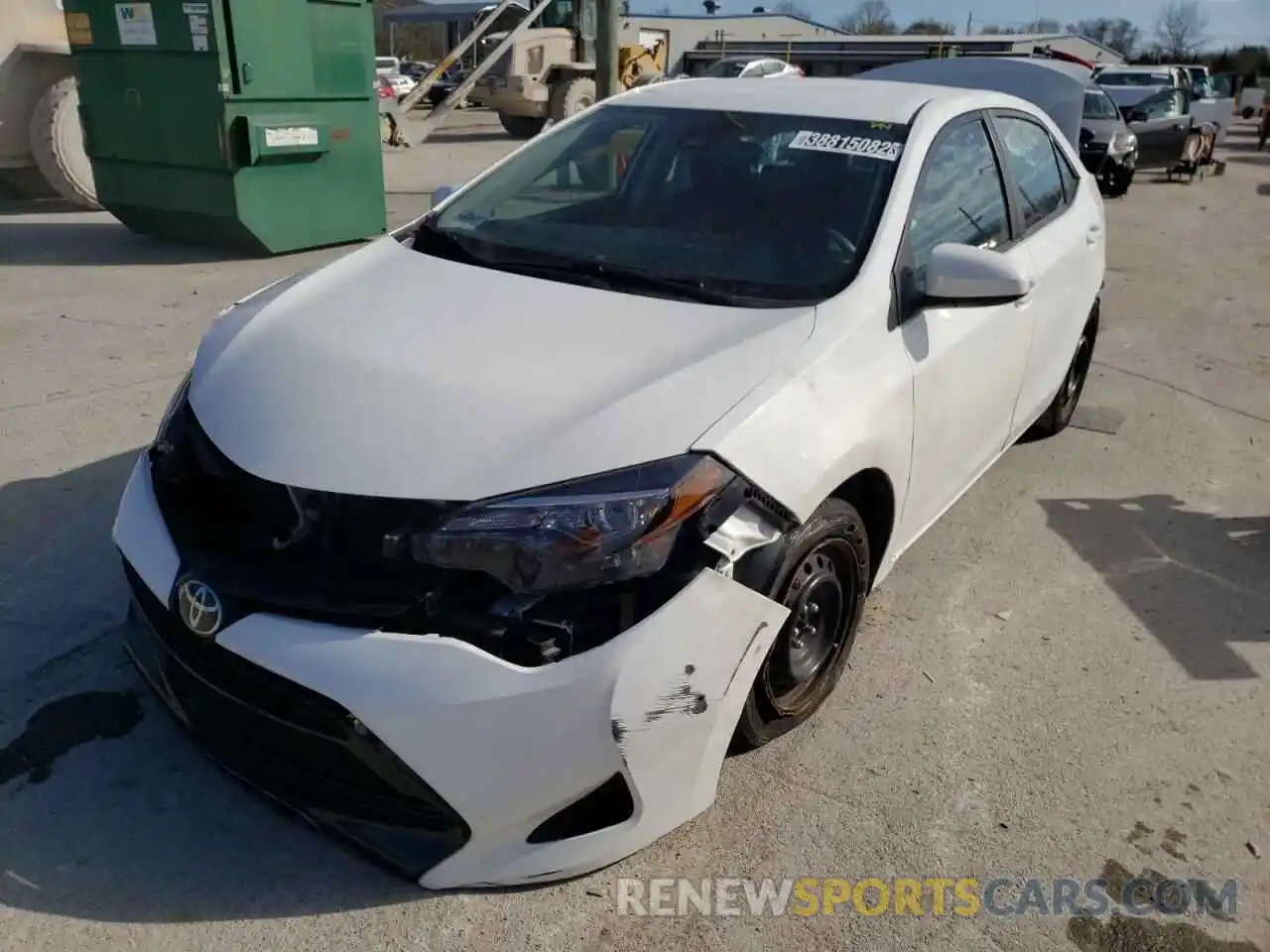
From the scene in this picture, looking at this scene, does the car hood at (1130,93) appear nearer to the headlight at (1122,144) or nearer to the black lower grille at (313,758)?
the headlight at (1122,144)

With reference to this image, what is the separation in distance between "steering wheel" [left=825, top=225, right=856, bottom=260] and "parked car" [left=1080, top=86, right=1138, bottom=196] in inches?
534

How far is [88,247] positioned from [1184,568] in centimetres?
862

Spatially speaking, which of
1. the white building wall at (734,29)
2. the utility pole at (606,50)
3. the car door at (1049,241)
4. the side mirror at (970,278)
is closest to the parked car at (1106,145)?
the utility pole at (606,50)

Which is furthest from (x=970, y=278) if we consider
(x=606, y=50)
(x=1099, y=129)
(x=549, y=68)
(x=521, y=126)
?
(x=521, y=126)

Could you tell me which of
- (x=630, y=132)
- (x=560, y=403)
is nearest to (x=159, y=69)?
(x=630, y=132)

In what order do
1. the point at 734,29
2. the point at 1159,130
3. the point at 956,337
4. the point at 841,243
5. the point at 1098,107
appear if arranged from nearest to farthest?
the point at 841,243, the point at 956,337, the point at 1098,107, the point at 1159,130, the point at 734,29

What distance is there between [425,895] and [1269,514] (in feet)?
12.6

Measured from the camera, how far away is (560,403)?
2318mm

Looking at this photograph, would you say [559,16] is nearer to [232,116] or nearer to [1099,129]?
[1099,129]

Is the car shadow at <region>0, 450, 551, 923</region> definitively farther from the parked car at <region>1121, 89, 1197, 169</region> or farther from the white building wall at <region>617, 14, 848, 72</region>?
the white building wall at <region>617, 14, 848, 72</region>

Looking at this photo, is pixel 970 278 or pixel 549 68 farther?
pixel 549 68

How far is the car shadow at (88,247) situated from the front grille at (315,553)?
6.87 meters

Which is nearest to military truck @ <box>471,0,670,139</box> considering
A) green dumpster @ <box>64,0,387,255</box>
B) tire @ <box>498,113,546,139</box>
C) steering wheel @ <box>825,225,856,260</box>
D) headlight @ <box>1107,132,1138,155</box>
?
tire @ <box>498,113,546,139</box>

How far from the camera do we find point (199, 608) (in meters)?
2.19
